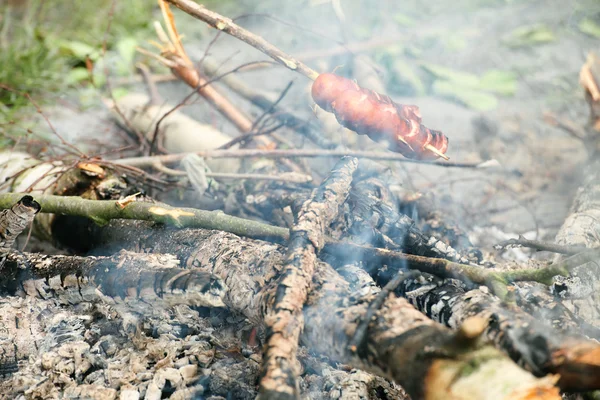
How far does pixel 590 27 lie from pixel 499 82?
1988mm

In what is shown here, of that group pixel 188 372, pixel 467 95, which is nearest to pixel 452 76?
pixel 467 95

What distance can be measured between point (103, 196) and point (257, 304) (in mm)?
1435

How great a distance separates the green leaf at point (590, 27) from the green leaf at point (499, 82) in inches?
61.5

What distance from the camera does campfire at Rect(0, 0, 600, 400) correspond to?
1180 mm

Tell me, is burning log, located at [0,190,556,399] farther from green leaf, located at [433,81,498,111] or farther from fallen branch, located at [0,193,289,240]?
green leaf, located at [433,81,498,111]

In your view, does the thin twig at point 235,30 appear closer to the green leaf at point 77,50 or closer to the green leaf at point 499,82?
the green leaf at point 77,50

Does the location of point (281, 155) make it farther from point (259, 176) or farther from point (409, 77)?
point (409, 77)

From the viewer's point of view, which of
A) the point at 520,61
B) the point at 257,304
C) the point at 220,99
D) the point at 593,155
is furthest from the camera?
the point at 520,61

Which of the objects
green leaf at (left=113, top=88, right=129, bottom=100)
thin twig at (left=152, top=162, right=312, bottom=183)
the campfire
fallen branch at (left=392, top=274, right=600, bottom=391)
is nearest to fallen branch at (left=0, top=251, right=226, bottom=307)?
the campfire

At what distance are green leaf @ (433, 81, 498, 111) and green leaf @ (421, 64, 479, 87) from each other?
100 mm

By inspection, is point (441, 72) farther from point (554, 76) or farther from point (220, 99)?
point (220, 99)

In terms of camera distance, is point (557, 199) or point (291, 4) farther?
point (291, 4)

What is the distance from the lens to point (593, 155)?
3402 mm

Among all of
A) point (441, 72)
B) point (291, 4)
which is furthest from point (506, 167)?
point (291, 4)
